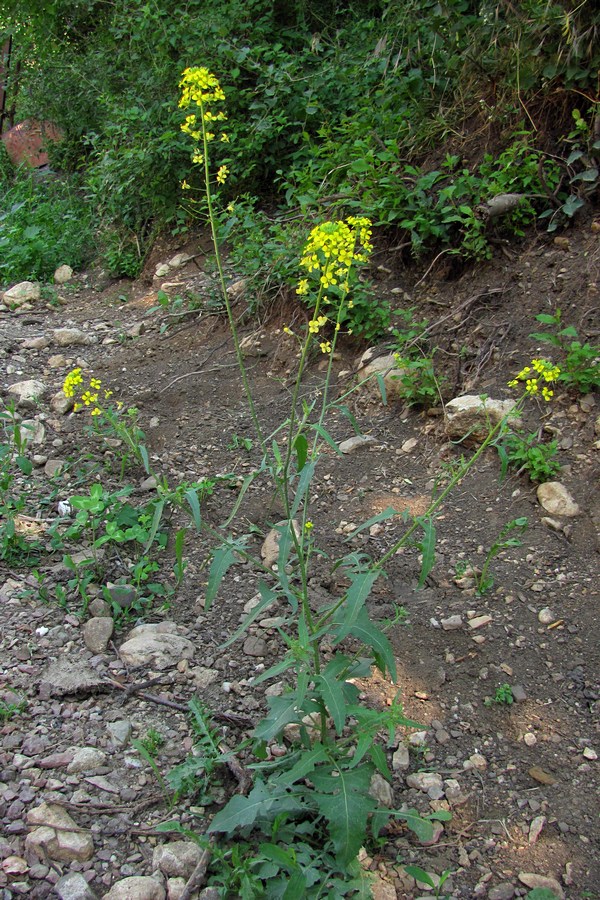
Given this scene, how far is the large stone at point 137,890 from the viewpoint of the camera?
1.71 metres

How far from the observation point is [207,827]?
1.88 m

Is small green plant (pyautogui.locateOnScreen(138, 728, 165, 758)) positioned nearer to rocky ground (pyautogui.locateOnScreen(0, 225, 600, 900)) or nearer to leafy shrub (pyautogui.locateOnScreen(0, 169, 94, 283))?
rocky ground (pyautogui.locateOnScreen(0, 225, 600, 900))

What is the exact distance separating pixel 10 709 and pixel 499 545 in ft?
5.45

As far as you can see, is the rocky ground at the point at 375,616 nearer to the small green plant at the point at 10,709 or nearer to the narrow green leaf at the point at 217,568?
the small green plant at the point at 10,709

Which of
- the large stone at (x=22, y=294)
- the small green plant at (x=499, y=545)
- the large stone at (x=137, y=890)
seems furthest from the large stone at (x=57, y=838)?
the large stone at (x=22, y=294)

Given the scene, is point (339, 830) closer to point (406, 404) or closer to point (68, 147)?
point (406, 404)

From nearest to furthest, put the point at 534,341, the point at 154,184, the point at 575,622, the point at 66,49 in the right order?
the point at 575,622 → the point at 534,341 → the point at 154,184 → the point at 66,49

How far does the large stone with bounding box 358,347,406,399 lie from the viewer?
3.49m

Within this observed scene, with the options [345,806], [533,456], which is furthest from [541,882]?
[533,456]

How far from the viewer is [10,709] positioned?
2.15 meters

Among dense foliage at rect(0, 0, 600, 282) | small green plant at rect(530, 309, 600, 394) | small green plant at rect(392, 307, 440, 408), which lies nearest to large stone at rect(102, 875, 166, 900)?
small green plant at rect(392, 307, 440, 408)

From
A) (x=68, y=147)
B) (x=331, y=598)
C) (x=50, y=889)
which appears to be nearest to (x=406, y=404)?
(x=331, y=598)

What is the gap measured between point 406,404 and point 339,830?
2.12 meters

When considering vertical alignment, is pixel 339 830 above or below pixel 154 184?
below
